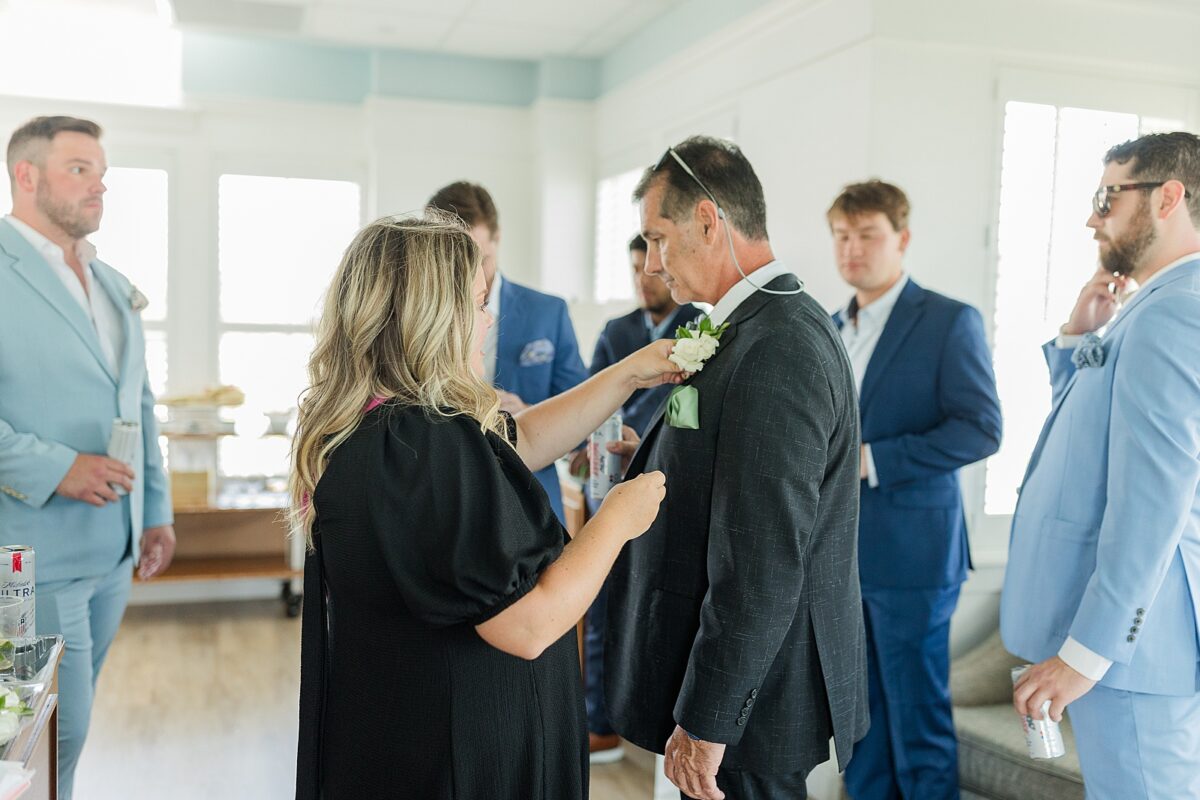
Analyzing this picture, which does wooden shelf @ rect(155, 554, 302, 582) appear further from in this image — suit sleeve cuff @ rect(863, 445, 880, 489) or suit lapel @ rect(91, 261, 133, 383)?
suit sleeve cuff @ rect(863, 445, 880, 489)

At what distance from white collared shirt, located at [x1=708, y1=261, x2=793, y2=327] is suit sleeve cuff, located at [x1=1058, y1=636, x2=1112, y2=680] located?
804mm

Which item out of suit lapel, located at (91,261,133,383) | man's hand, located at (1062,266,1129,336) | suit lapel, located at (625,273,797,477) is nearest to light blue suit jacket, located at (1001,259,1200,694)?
man's hand, located at (1062,266,1129,336)

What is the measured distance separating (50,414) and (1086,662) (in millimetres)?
2223

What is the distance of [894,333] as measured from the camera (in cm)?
269

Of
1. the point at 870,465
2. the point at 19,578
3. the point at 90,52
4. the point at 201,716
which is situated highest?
the point at 90,52

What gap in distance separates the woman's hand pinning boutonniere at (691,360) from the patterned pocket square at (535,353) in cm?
126

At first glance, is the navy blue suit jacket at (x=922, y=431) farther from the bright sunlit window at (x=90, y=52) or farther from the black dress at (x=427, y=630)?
the bright sunlit window at (x=90, y=52)

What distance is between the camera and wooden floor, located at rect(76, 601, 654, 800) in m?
3.20

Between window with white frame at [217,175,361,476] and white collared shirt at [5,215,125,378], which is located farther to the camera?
window with white frame at [217,175,361,476]

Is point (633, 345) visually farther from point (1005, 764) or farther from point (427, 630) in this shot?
point (427, 630)

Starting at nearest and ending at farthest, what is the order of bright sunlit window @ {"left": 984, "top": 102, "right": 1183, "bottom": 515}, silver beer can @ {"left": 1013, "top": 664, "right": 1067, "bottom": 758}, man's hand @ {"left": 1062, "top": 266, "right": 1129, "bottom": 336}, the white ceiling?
1. silver beer can @ {"left": 1013, "top": 664, "right": 1067, "bottom": 758}
2. man's hand @ {"left": 1062, "top": 266, "right": 1129, "bottom": 336}
3. bright sunlit window @ {"left": 984, "top": 102, "right": 1183, "bottom": 515}
4. the white ceiling

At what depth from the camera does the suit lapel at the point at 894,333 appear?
2.68 metres

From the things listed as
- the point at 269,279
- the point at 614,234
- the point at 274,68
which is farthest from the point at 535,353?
the point at 274,68

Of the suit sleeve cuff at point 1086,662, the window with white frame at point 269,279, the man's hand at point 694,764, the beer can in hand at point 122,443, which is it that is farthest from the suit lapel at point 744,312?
the window with white frame at point 269,279
